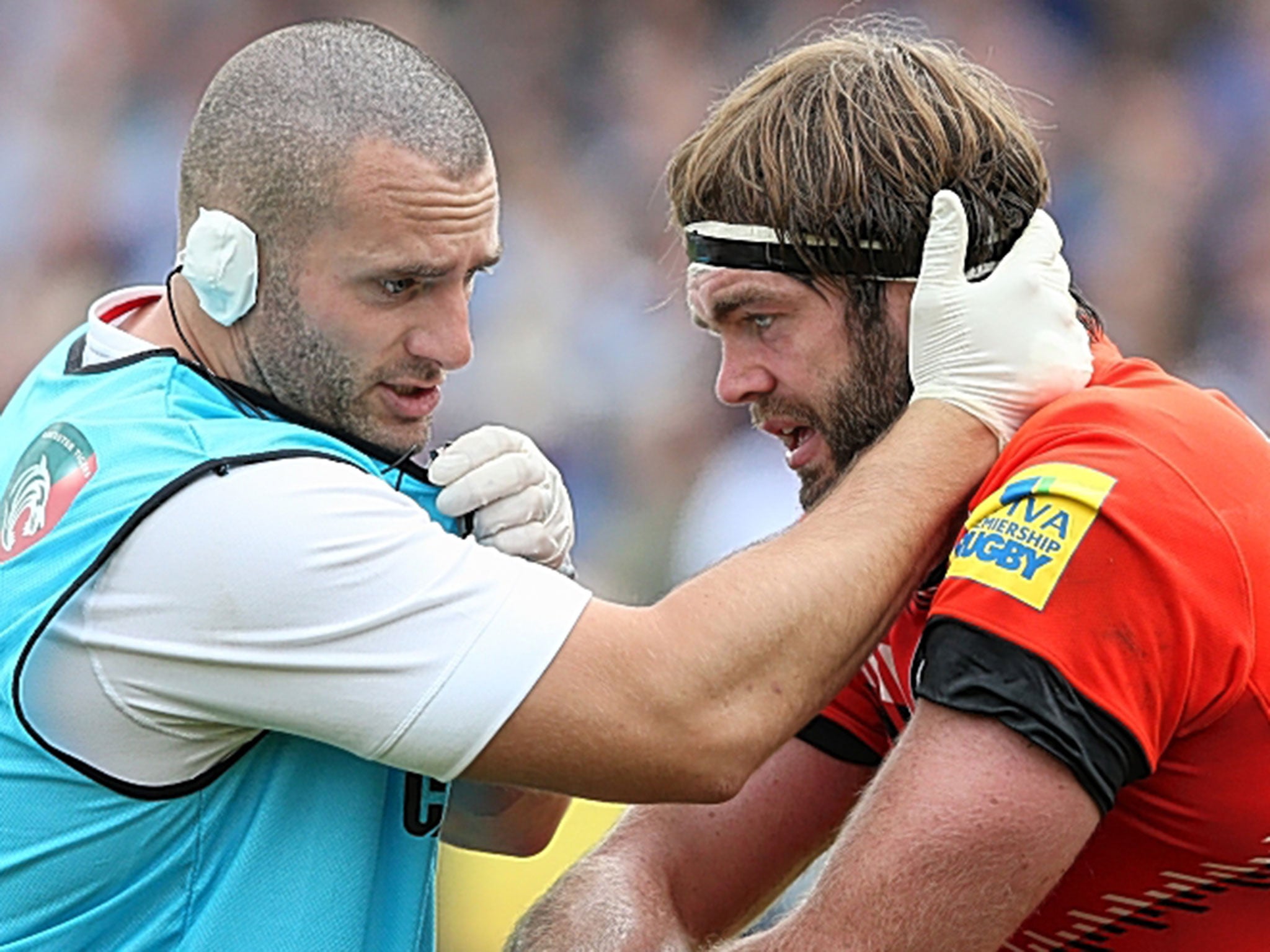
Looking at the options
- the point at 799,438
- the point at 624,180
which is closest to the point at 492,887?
the point at 799,438

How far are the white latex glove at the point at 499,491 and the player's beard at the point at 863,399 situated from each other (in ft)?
1.67

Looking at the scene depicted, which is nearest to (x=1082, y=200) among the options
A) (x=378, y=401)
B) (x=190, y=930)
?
(x=378, y=401)

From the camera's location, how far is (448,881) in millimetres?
5047

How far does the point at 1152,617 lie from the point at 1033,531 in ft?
0.63

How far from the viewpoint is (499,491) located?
2.66 m

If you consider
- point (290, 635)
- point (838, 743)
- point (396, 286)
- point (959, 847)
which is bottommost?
point (838, 743)

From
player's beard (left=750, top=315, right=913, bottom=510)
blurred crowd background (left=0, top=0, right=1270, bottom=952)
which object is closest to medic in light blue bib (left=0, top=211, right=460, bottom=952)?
player's beard (left=750, top=315, right=913, bottom=510)

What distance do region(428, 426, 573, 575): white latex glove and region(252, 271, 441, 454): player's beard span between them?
5.8 inches

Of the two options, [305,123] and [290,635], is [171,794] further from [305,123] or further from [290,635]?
[305,123]

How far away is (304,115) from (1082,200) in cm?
500

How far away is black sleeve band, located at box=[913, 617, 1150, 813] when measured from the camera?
219cm

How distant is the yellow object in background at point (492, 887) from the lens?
500 cm

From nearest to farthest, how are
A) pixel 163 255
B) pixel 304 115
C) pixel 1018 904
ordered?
pixel 1018 904 < pixel 304 115 < pixel 163 255

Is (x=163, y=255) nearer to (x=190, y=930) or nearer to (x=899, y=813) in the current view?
(x=190, y=930)
